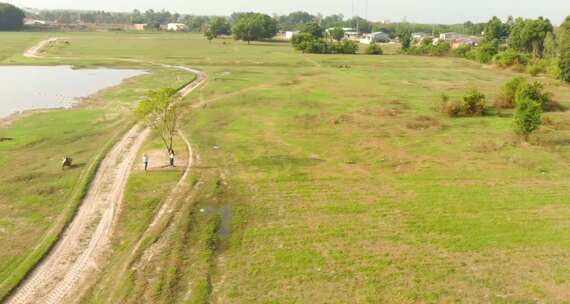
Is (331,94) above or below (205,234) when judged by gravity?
above

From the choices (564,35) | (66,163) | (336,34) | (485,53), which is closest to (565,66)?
(564,35)

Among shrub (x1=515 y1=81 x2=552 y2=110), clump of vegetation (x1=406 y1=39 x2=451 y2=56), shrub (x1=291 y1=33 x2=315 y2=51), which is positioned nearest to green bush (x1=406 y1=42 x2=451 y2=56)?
clump of vegetation (x1=406 y1=39 x2=451 y2=56)

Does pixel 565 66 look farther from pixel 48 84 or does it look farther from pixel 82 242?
pixel 82 242

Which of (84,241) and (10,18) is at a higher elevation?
(10,18)

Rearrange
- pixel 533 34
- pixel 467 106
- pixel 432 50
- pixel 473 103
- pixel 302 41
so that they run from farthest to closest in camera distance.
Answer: pixel 432 50
pixel 302 41
pixel 533 34
pixel 473 103
pixel 467 106

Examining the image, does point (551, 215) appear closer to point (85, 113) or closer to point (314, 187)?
point (314, 187)

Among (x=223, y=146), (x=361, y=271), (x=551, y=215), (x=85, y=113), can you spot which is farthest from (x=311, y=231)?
(x=85, y=113)

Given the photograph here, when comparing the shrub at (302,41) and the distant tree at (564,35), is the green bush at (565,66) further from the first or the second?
the shrub at (302,41)
